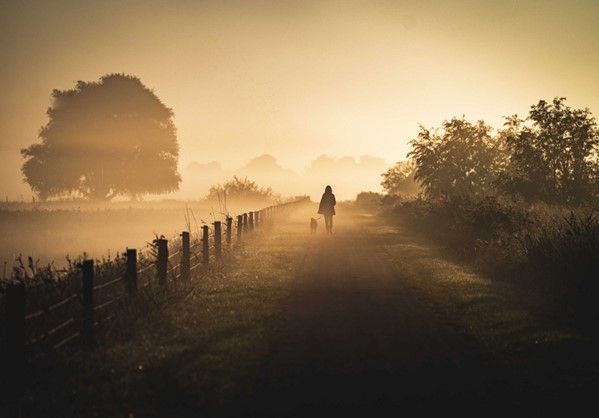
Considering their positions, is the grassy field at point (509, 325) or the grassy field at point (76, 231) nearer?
the grassy field at point (509, 325)

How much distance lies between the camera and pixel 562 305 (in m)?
10.2

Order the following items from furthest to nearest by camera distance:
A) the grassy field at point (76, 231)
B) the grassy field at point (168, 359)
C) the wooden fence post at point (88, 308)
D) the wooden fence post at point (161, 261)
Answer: the grassy field at point (76, 231), the wooden fence post at point (161, 261), the wooden fence post at point (88, 308), the grassy field at point (168, 359)

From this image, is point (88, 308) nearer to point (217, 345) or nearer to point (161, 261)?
point (217, 345)

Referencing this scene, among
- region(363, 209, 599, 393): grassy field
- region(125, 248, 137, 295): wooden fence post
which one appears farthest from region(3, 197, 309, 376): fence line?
region(363, 209, 599, 393): grassy field

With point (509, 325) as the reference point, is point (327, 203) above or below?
above

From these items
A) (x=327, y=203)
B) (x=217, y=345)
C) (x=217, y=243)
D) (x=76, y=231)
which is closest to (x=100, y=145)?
(x=76, y=231)

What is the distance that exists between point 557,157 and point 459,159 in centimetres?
932

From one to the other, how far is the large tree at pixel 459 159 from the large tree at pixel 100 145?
26914mm

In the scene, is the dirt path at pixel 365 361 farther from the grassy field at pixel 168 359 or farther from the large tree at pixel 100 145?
the large tree at pixel 100 145

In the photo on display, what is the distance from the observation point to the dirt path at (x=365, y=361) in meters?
5.26

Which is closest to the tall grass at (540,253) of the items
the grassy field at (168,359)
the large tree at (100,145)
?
the grassy field at (168,359)

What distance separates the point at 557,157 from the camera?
1187 inches

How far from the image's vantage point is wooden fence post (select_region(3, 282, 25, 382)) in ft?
19.9

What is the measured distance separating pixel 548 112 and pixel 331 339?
29002 millimetres
